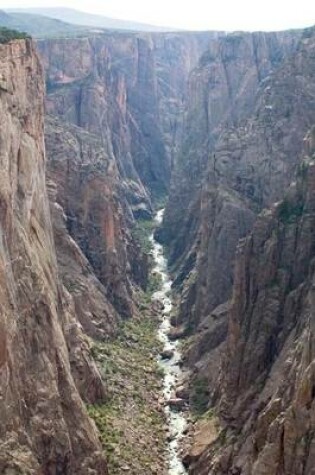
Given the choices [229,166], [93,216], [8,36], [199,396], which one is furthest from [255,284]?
[229,166]

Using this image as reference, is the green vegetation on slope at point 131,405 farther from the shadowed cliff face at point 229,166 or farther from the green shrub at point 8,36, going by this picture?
the green shrub at point 8,36

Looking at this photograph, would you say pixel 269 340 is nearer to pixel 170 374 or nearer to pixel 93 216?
pixel 170 374

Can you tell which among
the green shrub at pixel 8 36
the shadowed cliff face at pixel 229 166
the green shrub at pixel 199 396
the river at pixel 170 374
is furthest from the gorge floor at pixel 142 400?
the green shrub at pixel 8 36

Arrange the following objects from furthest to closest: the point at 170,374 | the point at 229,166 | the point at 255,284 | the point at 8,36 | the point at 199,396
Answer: the point at 229,166 → the point at 170,374 → the point at 199,396 → the point at 8,36 → the point at 255,284

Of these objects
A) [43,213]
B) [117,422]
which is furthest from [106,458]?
[43,213]

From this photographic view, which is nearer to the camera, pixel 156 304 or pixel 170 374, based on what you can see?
pixel 170 374
